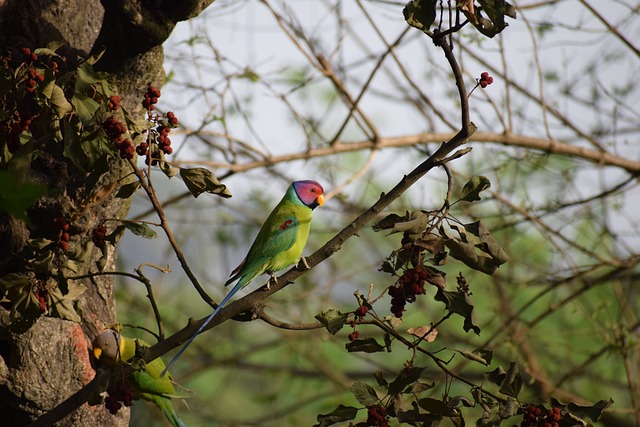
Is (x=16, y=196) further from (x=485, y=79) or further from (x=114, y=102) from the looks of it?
(x=485, y=79)

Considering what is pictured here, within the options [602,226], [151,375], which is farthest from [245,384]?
[151,375]

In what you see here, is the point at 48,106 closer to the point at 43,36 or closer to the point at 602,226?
the point at 43,36

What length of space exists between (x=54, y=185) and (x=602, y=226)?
2742mm

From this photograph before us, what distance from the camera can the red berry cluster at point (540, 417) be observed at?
131 cm

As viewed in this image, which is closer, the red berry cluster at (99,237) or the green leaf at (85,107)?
the green leaf at (85,107)

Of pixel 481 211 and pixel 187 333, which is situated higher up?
pixel 481 211

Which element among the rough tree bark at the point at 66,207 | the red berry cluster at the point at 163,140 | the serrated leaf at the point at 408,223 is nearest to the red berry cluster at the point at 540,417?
the serrated leaf at the point at 408,223

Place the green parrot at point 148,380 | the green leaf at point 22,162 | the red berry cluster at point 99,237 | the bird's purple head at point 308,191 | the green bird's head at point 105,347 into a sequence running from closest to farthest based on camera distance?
1. the green leaf at point 22,162
2. the red berry cluster at point 99,237
3. the green bird's head at point 105,347
4. the green parrot at point 148,380
5. the bird's purple head at point 308,191

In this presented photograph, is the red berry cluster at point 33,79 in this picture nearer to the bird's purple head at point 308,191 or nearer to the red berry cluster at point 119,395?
the red berry cluster at point 119,395

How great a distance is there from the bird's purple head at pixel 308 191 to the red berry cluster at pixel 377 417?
128 cm

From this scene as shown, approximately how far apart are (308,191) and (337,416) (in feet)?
4.19

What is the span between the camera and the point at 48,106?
1.34 meters

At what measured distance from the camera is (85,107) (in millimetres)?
1307

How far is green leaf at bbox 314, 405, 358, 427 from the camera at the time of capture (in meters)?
1.38
